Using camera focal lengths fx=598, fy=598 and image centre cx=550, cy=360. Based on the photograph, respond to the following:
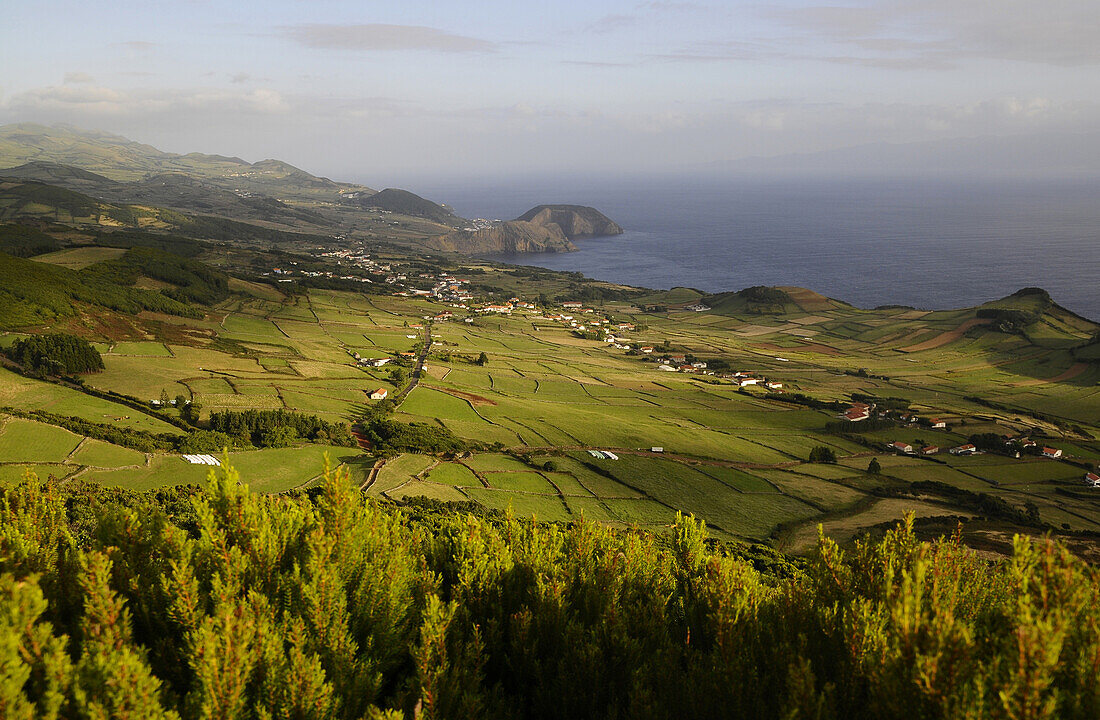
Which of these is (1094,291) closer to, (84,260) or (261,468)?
(261,468)

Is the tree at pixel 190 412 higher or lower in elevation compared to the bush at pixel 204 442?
higher

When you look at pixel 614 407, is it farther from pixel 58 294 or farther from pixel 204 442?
pixel 58 294

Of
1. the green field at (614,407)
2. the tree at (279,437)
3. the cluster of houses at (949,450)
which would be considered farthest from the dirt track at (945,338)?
the tree at (279,437)

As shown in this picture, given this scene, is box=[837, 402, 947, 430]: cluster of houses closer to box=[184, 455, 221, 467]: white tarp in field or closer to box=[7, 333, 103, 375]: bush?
box=[184, 455, 221, 467]: white tarp in field

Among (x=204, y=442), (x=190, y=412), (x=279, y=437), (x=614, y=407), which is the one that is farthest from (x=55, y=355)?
(x=614, y=407)

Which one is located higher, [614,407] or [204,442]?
[614,407]

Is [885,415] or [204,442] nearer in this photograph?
[204,442]

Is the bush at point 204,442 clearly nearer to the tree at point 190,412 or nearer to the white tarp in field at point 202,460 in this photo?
the white tarp in field at point 202,460

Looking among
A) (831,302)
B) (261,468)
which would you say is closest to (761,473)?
(261,468)

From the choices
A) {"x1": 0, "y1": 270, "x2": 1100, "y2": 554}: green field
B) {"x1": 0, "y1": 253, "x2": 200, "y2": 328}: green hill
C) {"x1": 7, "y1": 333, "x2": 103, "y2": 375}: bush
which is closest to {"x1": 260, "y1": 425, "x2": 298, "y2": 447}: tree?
{"x1": 0, "y1": 270, "x2": 1100, "y2": 554}: green field
